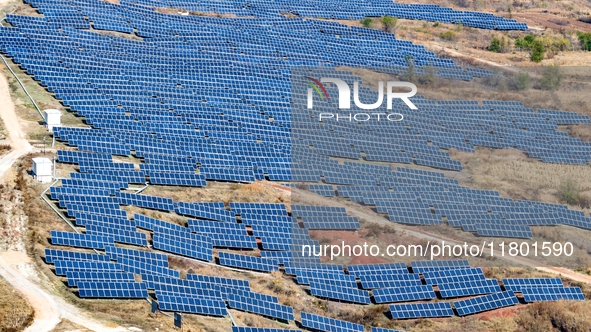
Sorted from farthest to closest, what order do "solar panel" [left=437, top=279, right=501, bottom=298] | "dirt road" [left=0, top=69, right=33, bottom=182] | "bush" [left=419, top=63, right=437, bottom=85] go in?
"bush" [left=419, top=63, right=437, bottom=85]
"dirt road" [left=0, top=69, right=33, bottom=182]
"solar panel" [left=437, top=279, right=501, bottom=298]

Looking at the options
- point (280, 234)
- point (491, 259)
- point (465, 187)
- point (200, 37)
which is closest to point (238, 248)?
point (280, 234)

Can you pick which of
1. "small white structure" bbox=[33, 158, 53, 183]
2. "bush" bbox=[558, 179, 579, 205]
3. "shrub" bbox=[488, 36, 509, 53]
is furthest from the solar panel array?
"shrub" bbox=[488, 36, 509, 53]


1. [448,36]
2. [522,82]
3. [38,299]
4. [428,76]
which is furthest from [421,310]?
[448,36]

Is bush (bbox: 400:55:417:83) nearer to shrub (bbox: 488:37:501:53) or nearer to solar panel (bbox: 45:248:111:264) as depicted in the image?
shrub (bbox: 488:37:501:53)

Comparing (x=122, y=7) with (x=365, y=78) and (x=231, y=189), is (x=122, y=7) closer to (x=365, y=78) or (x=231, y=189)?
(x=365, y=78)

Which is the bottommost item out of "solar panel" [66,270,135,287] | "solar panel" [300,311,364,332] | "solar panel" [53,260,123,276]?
"solar panel" [300,311,364,332]

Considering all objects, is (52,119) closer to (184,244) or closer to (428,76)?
(184,244)

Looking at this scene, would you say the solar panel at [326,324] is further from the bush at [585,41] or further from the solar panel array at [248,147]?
the bush at [585,41]
